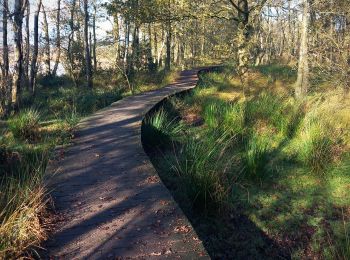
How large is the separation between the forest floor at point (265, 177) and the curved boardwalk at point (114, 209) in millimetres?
578

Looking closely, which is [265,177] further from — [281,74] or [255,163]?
Answer: [281,74]

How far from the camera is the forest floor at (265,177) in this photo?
15.1 ft

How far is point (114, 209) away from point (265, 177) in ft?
9.23

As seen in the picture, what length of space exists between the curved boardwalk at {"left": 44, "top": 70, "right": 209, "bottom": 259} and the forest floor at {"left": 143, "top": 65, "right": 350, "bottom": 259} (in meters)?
0.58

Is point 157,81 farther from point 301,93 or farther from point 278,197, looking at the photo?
point 278,197

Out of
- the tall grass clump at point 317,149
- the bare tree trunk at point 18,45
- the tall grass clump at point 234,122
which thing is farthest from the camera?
the bare tree trunk at point 18,45

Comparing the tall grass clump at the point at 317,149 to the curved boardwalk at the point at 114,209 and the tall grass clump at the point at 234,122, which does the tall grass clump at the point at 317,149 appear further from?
the curved boardwalk at the point at 114,209

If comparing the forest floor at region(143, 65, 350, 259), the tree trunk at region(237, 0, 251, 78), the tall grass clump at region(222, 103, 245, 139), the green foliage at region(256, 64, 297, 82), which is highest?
the tree trunk at region(237, 0, 251, 78)

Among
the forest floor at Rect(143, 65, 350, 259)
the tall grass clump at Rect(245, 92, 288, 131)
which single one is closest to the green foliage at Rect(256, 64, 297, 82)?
the tall grass clump at Rect(245, 92, 288, 131)

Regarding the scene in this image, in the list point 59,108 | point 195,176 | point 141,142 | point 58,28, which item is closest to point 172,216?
point 195,176

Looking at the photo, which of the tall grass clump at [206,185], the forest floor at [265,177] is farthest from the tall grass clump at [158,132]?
the tall grass clump at [206,185]

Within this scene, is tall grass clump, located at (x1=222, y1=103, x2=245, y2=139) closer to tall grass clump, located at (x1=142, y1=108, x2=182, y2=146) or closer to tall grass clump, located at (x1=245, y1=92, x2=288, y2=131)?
tall grass clump, located at (x1=245, y1=92, x2=288, y2=131)

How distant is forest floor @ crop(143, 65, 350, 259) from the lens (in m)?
4.61

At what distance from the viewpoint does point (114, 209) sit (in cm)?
402
